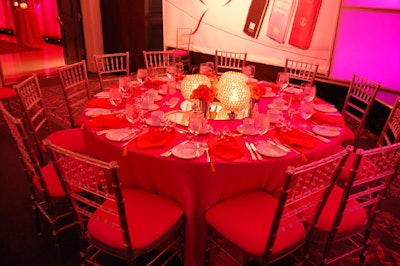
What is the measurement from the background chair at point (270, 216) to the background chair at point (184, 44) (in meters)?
4.64

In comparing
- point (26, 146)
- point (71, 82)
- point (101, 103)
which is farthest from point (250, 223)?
point (71, 82)

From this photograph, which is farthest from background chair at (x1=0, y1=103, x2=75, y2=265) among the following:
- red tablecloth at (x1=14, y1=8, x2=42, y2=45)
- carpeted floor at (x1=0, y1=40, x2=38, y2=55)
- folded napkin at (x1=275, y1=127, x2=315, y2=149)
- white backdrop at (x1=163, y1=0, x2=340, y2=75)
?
red tablecloth at (x1=14, y1=8, x2=42, y2=45)

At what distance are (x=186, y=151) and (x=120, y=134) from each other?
435mm

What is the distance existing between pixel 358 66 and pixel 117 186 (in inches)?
150

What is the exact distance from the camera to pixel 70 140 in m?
2.40

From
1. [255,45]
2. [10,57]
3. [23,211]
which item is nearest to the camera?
[23,211]

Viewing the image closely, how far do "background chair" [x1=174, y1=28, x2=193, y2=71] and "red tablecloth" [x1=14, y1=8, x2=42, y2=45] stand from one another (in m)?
5.38

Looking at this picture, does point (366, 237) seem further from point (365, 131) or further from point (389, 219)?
point (365, 131)

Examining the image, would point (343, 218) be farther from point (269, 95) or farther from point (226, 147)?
point (269, 95)

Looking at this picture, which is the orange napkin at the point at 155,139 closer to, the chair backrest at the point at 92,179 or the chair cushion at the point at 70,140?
the chair backrest at the point at 92,179

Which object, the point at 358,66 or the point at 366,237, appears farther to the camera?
the point at 358,66

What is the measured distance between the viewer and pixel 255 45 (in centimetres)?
518

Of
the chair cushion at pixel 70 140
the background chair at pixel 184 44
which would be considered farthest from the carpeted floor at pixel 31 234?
the background chair at pixel 184 44

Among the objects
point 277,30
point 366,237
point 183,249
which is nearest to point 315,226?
point 366,237
